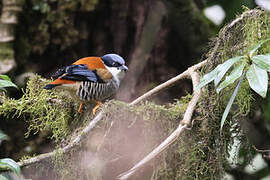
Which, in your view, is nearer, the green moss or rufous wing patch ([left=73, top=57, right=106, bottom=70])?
rufous wing patch ([left=73, top=57, right=106, bottom=70])

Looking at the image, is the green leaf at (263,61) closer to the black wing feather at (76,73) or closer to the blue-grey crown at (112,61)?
the black wing feather at (76,73)

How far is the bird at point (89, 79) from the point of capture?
9.95 feet

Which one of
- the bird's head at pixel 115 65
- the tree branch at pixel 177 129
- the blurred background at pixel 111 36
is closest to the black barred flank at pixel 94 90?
the bird's head at pixel 115 65

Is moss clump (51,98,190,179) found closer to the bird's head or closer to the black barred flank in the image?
the black barred flank

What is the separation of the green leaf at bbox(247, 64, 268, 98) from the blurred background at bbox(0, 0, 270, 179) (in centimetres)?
255

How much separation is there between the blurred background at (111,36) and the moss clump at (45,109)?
1.20m

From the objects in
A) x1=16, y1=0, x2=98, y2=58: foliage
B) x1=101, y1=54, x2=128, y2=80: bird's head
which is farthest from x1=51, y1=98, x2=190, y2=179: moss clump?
x1=16, y1=0, x2=98, y2=58: foliage

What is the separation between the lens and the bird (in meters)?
3.03

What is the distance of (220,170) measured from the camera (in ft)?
7.99

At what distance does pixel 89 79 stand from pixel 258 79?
1714mm

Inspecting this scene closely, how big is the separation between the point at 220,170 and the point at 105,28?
292 cm

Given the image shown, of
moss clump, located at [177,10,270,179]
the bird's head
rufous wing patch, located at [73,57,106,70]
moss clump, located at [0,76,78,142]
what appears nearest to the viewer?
moss clump, located at [177,10,270,179]

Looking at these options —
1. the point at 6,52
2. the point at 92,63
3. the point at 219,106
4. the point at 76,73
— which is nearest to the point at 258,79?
the point at 219,106

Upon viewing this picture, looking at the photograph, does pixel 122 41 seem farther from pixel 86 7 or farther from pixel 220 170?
pixel 220 170
